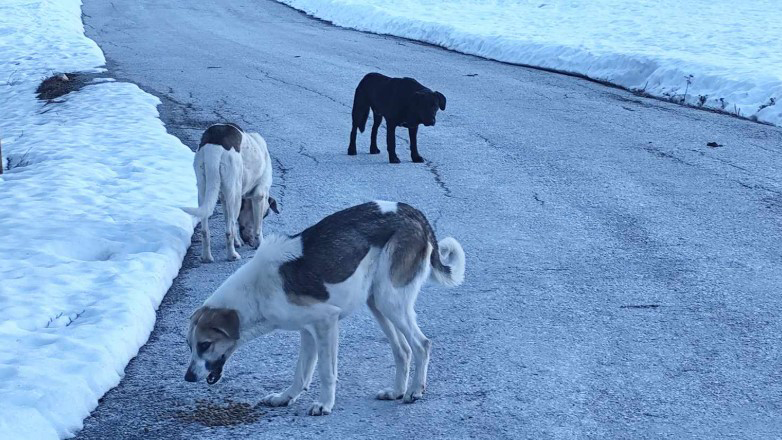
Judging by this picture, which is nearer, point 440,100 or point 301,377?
point 301,377

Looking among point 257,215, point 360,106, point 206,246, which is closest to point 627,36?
point 360,106

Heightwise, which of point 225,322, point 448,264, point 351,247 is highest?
point 351,247

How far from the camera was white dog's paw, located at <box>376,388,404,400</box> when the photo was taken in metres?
5.49

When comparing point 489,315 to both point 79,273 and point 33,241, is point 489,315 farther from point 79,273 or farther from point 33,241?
point 33,241

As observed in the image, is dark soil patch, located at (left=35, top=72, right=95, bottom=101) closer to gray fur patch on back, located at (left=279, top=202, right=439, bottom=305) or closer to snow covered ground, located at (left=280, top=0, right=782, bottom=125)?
snow covered ground, located at (left=280, top=0, right=782, bottom=125)

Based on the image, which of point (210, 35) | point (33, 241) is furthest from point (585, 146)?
point (210, 35)

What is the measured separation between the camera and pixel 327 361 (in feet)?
17.3

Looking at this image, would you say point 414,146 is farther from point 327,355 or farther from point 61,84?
point 61,84

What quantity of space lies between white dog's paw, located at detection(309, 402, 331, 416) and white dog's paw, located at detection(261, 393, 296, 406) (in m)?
0.18

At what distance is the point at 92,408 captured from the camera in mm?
5336

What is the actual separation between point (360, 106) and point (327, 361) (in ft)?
22.5

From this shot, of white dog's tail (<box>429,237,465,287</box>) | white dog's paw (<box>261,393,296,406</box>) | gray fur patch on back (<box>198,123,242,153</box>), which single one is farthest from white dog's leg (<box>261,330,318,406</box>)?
gray fur patch on back (<box>198,123,242,153</box>)

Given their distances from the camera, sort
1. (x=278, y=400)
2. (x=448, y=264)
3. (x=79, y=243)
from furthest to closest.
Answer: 1. (x=79, y=243)
2. (x=448, y=264)
3. (x=278, y=400)

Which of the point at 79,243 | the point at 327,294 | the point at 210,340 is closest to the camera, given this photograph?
the point at 210,340
